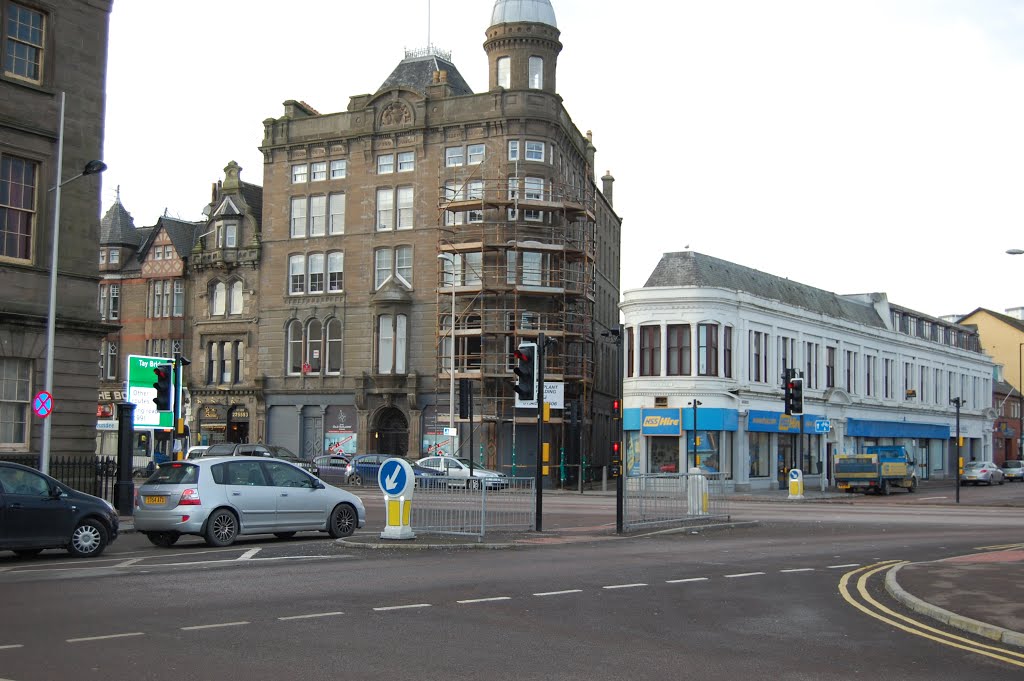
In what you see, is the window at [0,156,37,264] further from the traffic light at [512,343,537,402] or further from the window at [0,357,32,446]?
the traffic light at [512,343,537,402]

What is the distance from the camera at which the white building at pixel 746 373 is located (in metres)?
49.5

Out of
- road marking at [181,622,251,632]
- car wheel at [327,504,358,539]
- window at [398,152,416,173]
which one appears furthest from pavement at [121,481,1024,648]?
window at [398,152,416,173]

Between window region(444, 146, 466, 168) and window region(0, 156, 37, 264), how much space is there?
29.5 meters

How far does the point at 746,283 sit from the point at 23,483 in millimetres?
43819

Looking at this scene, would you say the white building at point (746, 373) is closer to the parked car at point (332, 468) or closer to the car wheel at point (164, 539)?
the parked car at point (332, 468)

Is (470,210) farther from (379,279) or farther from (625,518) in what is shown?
(625,518)

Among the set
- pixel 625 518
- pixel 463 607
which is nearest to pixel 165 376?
pixel 625 518

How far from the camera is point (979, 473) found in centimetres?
6309

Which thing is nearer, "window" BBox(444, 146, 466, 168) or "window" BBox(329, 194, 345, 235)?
"window" BBox(444, 146, 466, 168)

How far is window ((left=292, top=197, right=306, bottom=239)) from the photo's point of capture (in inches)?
2261

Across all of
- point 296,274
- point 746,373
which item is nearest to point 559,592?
point 746,373

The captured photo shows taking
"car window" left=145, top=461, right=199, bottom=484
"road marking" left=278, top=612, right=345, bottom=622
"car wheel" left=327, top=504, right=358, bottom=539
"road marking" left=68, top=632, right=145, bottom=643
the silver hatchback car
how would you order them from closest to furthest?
"road marking" left=68, top=632, right=145, bottom=643
"road marking" left=278, top=612, right=345, bottom=622
the silver hatchback car
"car window" left=145, top=461, right=199, bottom=484
"car wheel" left=327, top=504, right=358, bottom=539

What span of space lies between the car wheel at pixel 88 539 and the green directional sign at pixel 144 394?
1084 centimetres

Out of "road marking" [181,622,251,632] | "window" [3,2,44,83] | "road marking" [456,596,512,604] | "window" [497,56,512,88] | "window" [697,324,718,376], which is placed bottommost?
"road marking" [456,596,512,604]
